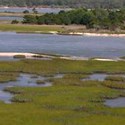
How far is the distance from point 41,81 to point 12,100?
363 inches

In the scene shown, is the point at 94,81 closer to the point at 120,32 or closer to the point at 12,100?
the point at 12,100

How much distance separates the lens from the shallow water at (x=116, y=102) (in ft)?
Answer: 103

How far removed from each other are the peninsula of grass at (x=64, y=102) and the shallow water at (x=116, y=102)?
1.26 feet

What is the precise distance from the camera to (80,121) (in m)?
26.3

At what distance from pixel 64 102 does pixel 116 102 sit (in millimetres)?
3522

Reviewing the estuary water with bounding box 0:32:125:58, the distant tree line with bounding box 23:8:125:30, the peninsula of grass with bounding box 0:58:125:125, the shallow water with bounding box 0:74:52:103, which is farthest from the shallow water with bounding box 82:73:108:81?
the distant tree line with bounding box 23:8:125:30

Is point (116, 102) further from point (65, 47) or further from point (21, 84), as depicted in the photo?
point (65, 47)

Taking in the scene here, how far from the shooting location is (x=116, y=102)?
3272cm

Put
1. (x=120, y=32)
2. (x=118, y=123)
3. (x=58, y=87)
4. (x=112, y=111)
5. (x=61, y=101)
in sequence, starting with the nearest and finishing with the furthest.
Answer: (x=118, y=123), (x=112, y=111), (x=61, y=101), (x=58, y=87), (x=120, y=32)

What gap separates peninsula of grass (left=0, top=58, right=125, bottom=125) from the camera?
2658 cm

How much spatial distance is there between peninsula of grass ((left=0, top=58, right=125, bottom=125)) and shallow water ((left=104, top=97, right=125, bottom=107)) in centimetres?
38

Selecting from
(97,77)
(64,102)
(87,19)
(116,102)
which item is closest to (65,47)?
(97,77)

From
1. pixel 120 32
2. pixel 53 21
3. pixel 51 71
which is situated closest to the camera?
pixel 51 71

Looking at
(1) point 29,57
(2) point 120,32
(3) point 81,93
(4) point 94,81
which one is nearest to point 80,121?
(3) point 81,93
